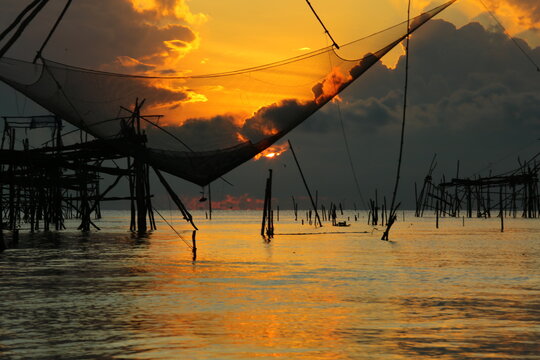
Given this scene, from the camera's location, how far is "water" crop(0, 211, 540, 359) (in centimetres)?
878

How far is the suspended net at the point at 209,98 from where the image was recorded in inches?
667

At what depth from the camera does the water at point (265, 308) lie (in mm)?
8781

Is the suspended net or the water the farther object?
the suspended net

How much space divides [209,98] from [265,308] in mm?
7058

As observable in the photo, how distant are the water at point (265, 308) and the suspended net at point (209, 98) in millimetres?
2865

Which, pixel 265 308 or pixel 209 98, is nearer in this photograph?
pixel 265 308

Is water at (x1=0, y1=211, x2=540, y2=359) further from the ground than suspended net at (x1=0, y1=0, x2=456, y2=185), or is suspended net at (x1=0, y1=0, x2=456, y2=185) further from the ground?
suspended net at (x1=0, y1=0, x2=456, y2=185)

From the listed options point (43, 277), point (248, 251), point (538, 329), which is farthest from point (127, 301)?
point (248, 251)

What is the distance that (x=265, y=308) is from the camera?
12312mm

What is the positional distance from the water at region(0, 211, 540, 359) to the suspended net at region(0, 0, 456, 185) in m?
2.86

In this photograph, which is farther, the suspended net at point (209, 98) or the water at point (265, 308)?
the suspended net at point (209, 98)

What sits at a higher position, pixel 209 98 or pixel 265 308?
pixel 209 98

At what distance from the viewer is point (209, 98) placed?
711 inches

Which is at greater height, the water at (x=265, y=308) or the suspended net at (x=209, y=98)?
the suspended net at (x=209, y=98)
